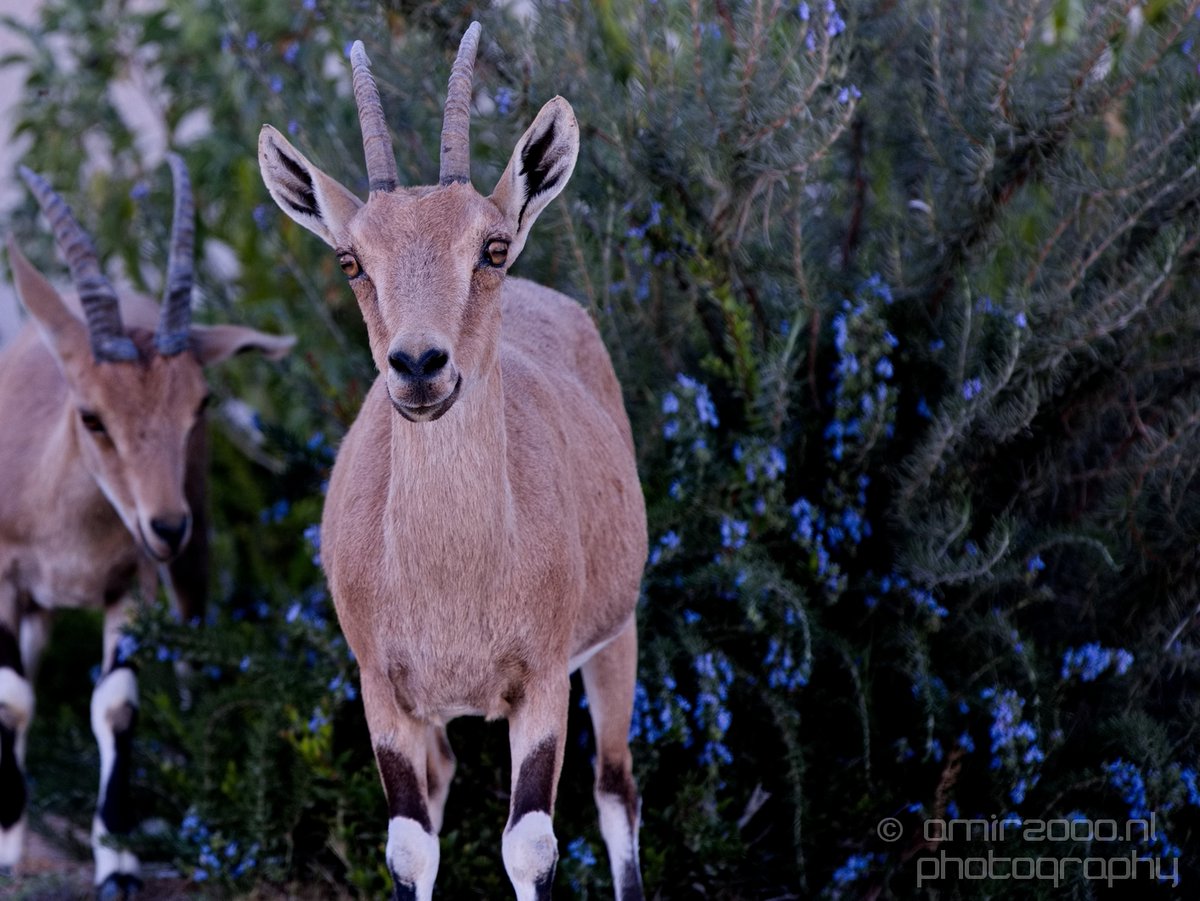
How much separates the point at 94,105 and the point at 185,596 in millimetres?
3927

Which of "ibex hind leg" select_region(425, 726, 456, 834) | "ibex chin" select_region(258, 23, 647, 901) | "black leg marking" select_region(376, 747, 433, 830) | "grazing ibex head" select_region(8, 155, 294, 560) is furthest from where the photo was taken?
"grazing ibex head" select_region(8, 155, 294, 560)

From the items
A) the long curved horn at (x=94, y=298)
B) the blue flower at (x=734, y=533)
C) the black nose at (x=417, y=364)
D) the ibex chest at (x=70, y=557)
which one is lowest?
the black nose at (x=417, y=364)

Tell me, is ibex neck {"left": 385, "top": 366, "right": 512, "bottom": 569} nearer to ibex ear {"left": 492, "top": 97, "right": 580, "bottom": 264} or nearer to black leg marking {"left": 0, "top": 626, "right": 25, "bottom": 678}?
ibex ear {"left": 492, "top": 97, "right": 580, "bottom": 264}

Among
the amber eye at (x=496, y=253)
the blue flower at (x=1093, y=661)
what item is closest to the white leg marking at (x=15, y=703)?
the amber eye at (x=496, y=253)

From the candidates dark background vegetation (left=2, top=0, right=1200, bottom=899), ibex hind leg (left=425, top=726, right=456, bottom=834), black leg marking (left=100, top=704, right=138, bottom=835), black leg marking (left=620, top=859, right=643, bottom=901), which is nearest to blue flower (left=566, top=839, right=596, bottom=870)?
dark background vegetation (left=2, top=0, right=1200, bottom=899)

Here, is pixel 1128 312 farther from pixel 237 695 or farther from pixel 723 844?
pixel 237 695

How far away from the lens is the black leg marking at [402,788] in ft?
13.6

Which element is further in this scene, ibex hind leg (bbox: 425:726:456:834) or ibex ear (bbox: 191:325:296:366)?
ibex ear (bbox: 191:325:296:366)

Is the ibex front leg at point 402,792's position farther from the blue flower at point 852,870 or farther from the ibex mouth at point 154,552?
the ibex mouth at point 154,552

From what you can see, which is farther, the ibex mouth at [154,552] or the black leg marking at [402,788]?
the ibex mouth at [154,552]

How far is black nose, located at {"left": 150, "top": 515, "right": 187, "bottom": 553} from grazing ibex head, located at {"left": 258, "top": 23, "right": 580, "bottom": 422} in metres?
1.97

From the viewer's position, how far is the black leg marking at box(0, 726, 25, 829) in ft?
20.0

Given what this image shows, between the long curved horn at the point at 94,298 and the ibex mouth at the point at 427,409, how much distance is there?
Answer: 111 inches

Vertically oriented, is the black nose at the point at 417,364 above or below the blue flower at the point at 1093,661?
below
